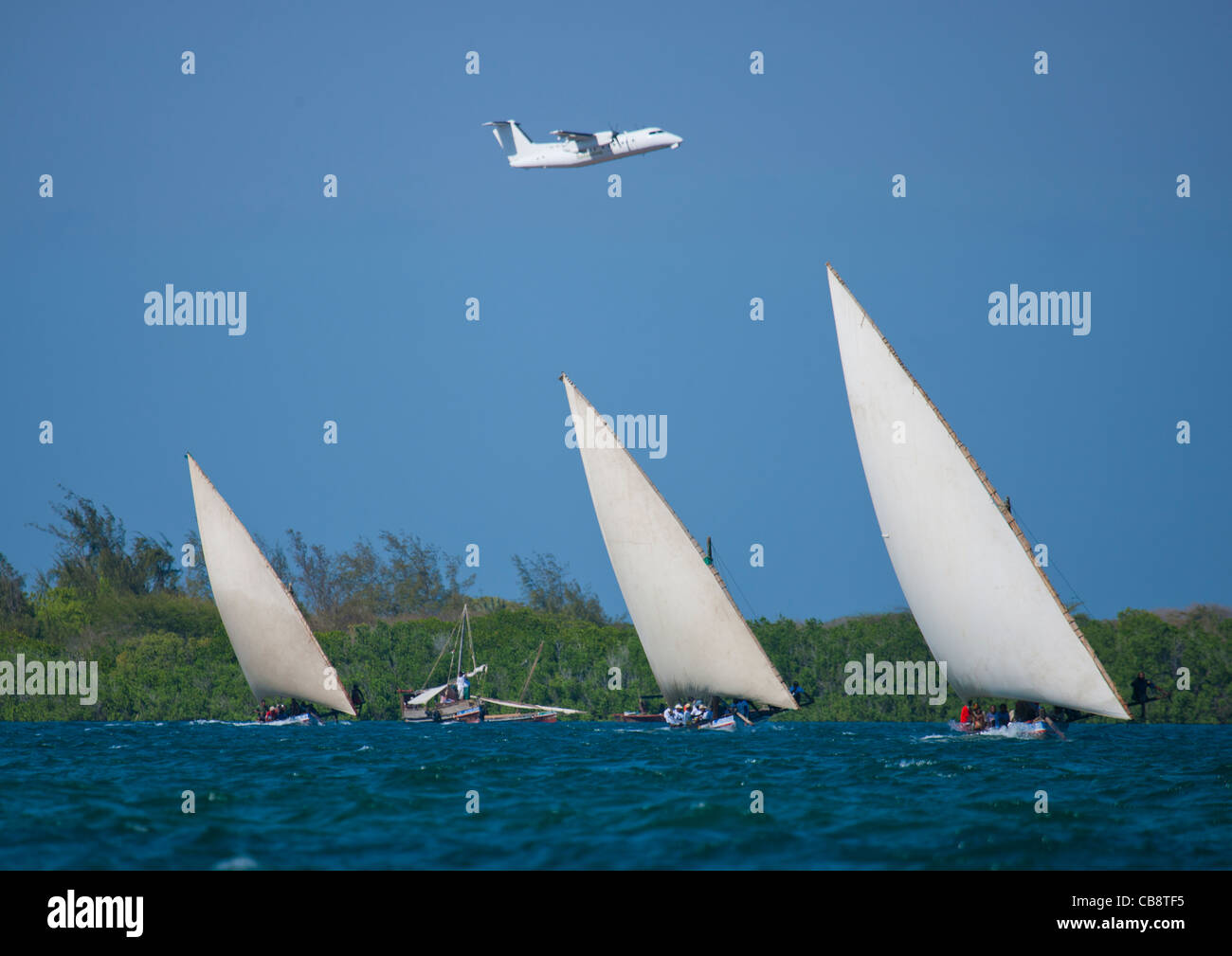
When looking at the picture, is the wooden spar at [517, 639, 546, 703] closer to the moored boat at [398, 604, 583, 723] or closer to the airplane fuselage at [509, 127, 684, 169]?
the moored boat at [398, 604, 583, 723]

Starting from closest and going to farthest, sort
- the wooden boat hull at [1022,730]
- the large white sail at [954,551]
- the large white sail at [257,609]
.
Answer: the large white sail at [954,551] < the wooden boat hull at [1022,730] < the large white sail at [257,609]

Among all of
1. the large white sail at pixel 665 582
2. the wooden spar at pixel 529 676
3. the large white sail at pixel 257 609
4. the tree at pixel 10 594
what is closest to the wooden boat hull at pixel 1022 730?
the large white sail at pixel 665 582

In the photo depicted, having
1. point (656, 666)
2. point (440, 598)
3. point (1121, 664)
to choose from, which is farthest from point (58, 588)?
point (1121, 664)

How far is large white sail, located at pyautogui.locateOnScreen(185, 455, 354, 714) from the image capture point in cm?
5941

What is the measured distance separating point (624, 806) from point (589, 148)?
43.8m

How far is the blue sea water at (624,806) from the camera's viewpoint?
22703 mm

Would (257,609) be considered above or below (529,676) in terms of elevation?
above

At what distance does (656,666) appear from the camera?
177 feet

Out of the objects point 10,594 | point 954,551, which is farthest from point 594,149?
point 10,594

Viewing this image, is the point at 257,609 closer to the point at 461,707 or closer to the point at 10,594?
the point at 461,707

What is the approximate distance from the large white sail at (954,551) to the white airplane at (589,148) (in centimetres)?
2074

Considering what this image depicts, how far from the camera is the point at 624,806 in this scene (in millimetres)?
28500

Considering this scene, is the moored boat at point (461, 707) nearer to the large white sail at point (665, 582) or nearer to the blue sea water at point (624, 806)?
the large white sail at point (665, 582)
